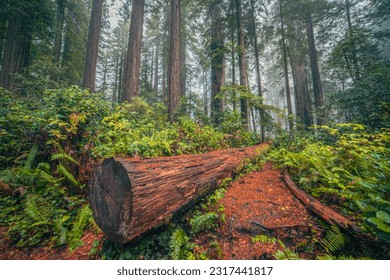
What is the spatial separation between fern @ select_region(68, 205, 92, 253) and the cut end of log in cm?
54

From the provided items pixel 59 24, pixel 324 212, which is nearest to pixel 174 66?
pixel 324 212

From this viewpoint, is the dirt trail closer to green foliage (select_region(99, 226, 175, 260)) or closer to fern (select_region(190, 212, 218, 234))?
fern (select_region(190, 212, 218, 234))

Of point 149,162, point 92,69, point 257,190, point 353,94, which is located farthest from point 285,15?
point 149,162

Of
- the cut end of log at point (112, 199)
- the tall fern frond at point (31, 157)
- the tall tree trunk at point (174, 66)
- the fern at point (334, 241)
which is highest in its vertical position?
the tall tree trunk at point (174, 66)

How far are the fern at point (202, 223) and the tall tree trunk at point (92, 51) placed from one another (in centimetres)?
778

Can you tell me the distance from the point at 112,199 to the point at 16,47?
11.5 metres

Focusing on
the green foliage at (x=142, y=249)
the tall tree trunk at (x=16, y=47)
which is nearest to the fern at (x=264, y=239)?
the green foliage at (x=142, y=249)

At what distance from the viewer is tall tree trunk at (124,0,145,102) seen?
7.89 metres

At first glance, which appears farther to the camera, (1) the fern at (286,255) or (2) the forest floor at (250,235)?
(2) the forest floor at (250,235)

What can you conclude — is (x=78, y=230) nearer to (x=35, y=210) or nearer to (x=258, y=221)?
(x=35, y=210)

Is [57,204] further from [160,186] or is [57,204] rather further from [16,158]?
[160,186]

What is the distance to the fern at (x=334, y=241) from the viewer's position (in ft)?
5.87

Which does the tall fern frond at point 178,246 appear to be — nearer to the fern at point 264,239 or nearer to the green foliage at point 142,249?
the green foliage at point 142,249
